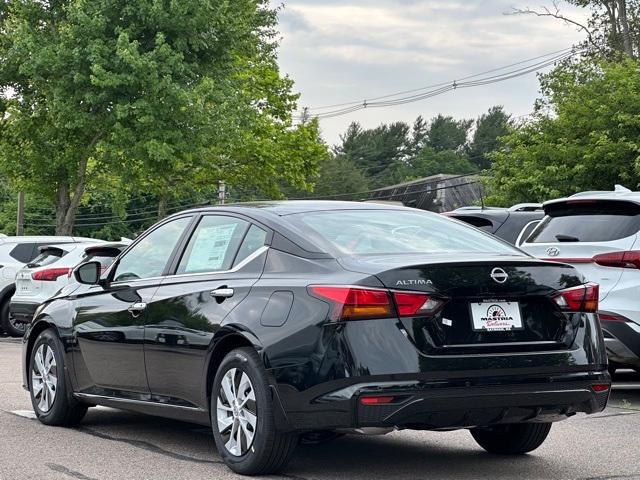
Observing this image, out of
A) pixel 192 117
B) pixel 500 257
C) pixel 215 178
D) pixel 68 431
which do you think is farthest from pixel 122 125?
pixel 500 257

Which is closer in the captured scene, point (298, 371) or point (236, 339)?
point (298, 371)

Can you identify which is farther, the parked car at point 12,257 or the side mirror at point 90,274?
the parked car at point 12,257

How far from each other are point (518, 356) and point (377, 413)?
0.81 meters

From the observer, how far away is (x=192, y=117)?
108 ft

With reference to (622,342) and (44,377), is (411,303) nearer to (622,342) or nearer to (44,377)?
(44,377)

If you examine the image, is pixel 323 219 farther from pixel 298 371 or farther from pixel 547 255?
pixel 547 255

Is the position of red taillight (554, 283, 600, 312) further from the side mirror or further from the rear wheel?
the rear wheel

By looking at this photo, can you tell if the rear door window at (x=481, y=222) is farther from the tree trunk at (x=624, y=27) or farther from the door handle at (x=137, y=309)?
the tree trunk at (x=624, y=27)

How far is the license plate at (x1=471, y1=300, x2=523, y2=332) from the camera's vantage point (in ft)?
21.1

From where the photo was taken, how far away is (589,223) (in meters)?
11.0

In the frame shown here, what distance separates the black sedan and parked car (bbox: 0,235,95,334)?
13503 mm

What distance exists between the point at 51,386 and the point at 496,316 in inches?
153

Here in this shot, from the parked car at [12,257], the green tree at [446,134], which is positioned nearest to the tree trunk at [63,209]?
the parked car at [12,257]

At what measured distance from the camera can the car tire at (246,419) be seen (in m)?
6.57
